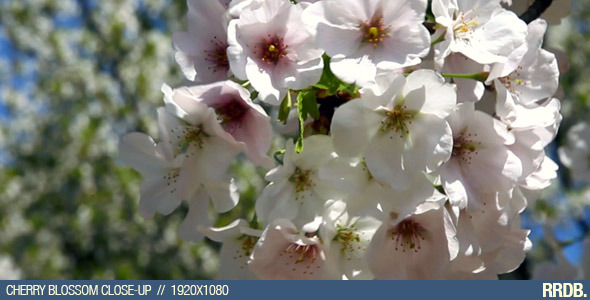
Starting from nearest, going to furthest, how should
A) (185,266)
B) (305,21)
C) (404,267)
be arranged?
1. (305,21)
2. (404,267)
3. (185,266)

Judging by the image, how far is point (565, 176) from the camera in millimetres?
7547

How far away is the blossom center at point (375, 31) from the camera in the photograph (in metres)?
1.31

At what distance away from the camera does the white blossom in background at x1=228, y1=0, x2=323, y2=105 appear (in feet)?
4.15

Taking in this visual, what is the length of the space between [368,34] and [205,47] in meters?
0.35

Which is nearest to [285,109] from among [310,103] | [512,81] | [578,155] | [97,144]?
[310,103]

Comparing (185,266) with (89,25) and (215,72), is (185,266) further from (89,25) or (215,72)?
(215,72)

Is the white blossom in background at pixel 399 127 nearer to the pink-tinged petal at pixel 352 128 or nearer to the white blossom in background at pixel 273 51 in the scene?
the pink-tinged petal at pixel 352 128

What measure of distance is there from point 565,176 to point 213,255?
3795 mm

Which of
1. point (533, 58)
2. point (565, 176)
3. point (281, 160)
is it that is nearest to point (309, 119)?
point (281, 160)

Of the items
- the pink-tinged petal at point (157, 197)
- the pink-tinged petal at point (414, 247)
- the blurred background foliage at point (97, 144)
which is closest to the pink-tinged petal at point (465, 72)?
Answer: the pink-tinged petal at point (414, 247)

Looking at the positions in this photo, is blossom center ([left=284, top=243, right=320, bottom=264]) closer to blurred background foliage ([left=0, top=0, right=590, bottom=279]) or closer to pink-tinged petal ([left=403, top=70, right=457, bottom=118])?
pink-tinged petal ([left=403, top=70, right=457, bottom=118])

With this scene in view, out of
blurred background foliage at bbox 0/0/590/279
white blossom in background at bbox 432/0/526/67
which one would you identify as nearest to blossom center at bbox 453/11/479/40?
white blossom in background at bbox 432/0/526/67

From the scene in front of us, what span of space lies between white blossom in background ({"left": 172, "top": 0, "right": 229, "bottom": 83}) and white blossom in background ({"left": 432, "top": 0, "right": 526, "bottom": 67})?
0.43 meters

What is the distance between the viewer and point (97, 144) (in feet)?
23.2
